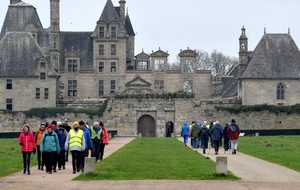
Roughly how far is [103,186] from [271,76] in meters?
75.9

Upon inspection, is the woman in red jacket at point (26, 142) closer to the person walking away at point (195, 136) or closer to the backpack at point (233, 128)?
the backpack at point (233, 128)

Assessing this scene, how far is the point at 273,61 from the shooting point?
102812 millimetres

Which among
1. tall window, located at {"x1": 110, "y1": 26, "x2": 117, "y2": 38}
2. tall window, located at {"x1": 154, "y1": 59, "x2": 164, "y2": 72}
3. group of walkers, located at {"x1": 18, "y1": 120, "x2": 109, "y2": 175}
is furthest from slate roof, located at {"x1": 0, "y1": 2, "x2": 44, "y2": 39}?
group of walkers, located at {"x1": 18, "y1": 120, "x2": 109, "y2": 175}

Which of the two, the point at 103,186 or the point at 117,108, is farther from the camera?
the point at 117,108

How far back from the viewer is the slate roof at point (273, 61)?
102 metres

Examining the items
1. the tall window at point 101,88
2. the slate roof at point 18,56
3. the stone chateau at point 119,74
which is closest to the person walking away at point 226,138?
the stone chateau at point 119,74

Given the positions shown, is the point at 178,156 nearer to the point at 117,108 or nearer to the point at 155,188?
the point at 155,188

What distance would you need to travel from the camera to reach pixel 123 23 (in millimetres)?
115125

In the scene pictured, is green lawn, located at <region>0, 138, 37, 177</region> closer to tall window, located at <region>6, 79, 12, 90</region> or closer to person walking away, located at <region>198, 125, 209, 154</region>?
person walking away, located at <region>198, 125, 209, 154</region>

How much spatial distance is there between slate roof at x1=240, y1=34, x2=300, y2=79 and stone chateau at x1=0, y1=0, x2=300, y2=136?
0.11 m

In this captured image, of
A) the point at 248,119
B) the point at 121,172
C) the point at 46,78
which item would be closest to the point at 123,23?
the point at 46,78

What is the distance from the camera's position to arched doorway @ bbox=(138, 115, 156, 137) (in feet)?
325

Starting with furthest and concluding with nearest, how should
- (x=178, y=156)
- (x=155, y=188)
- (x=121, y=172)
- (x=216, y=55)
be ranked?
(x=216, y=55), (x=178, y=156), (x=121, y=172), (x=155, y=188)

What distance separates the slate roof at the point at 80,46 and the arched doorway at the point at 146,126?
610 inches
